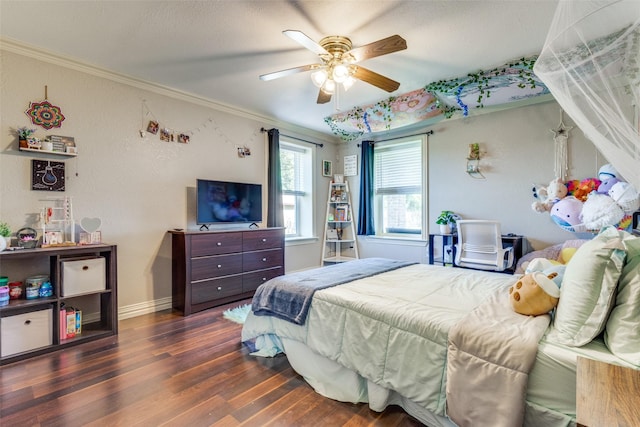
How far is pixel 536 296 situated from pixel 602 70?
1.05m

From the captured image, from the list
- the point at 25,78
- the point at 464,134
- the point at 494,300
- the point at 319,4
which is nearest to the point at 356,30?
the point at 319,4

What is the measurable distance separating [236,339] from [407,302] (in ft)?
5.18

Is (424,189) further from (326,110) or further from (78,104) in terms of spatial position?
(78,104)

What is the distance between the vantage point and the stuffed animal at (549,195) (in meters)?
3.19

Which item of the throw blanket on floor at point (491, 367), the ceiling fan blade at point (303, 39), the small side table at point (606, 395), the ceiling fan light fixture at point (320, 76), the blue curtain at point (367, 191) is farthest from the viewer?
the blue curtain at point (367, 191)

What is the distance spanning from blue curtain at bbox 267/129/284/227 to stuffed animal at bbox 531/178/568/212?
10.4 ft

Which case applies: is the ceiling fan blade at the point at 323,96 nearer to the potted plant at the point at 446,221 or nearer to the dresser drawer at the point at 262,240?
the dresser drawer at the point at 262,240

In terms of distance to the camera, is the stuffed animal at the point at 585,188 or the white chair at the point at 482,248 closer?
the stuffed animal at the point at 585,188

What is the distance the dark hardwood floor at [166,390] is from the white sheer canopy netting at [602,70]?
5.45 ft

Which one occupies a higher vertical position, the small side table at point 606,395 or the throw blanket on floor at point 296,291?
the small side table at point 606,395

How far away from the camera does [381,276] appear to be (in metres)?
2.47

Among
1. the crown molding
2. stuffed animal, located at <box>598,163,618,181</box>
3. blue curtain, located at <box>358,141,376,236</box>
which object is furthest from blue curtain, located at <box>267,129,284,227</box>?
stuffed animal, located at <box>598,163,618,181</box>

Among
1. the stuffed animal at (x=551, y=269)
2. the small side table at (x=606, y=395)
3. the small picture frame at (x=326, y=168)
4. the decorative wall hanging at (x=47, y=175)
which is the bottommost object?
the small side table at (x=606, y=395)

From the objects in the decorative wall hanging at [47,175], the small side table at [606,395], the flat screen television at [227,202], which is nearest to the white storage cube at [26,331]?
the decorative wall hanging at [47,175]
